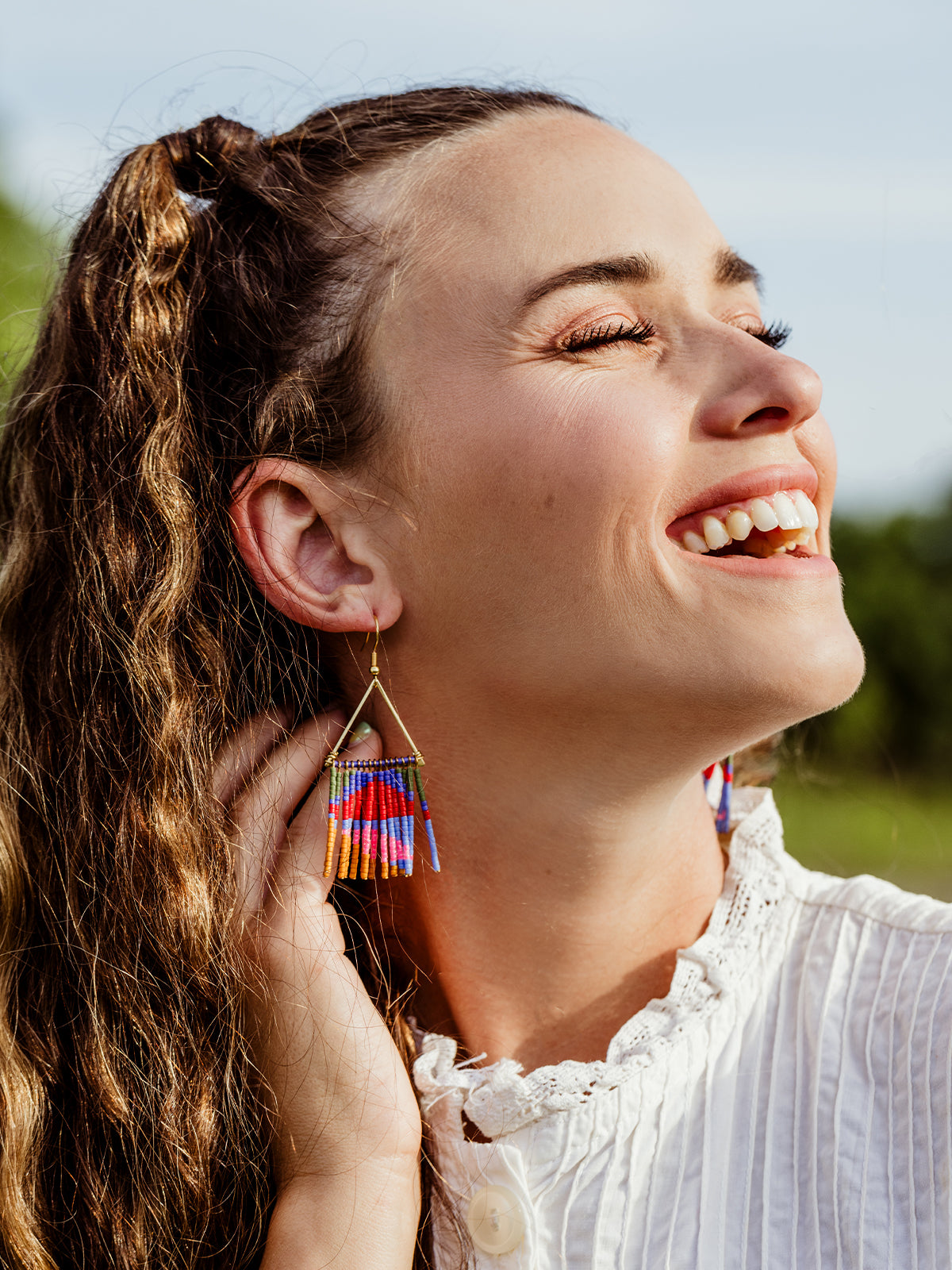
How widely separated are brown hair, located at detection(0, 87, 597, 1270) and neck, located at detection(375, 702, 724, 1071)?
16.5 inches

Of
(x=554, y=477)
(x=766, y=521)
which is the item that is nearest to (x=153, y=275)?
(x=554, y=477)

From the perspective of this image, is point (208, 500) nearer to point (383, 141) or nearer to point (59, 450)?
point (59, 450)

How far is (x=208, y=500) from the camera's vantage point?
7.73ft

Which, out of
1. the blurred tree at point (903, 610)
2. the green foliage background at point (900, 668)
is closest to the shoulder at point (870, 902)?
the green foliage background at point (900, 668)

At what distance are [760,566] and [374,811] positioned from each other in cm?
86

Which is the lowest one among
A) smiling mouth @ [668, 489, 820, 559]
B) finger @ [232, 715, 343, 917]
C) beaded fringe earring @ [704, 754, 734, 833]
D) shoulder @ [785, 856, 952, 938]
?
shoulder @ [785, 856, 952, 938]

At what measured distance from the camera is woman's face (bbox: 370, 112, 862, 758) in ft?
6.47

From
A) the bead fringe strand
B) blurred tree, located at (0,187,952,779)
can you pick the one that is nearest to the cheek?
the bead fringe strand

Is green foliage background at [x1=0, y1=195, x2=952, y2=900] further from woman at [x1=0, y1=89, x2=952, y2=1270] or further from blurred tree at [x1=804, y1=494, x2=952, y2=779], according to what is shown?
woman at [x1=0, y1=89, x2=952, y2=1270]

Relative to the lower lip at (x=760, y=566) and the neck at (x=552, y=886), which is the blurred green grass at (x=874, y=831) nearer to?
the neck at (x=552, y=886)

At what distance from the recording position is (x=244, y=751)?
7.76 feet

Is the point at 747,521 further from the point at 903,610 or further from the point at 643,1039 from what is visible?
the point at 903,610

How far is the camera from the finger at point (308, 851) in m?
2.22

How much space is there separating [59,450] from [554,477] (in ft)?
3.62
